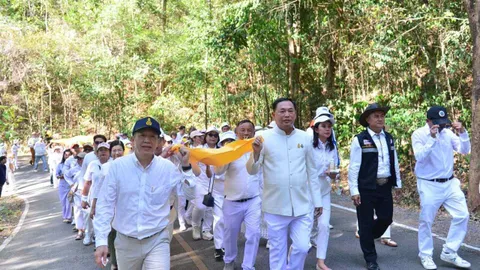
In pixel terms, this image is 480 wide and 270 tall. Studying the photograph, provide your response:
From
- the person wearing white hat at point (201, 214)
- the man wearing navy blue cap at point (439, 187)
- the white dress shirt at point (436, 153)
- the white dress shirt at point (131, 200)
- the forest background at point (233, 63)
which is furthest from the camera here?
the forest background at point (233, 63)

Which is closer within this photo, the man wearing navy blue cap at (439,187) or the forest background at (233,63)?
the man wearing navy blue cap at (439,187)

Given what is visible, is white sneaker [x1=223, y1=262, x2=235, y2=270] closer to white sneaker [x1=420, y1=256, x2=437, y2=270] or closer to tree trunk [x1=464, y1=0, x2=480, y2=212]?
white sneaker [x1=420, y1=256, x2=437, y2=270]

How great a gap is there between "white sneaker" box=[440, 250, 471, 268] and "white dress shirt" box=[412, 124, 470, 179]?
102 cm

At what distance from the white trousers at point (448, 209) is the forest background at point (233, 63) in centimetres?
289

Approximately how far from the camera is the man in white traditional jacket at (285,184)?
177 inches

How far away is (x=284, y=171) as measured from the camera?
454 centimetres

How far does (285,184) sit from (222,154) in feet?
→ 3.71


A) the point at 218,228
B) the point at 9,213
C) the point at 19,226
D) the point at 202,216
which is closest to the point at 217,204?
the point at 218,228

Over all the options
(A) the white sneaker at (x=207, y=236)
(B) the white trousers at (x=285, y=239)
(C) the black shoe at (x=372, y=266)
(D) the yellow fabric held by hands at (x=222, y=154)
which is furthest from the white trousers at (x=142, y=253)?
(A) the white sneaker at (x=207, y=236)

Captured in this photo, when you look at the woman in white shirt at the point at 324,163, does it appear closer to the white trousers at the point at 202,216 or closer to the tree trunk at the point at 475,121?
the white trousers at the point at 202,216

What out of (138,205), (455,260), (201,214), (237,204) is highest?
(138,205)

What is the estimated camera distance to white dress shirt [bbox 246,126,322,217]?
4.50 meters

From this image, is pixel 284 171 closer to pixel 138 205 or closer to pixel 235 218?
pixel 235 218

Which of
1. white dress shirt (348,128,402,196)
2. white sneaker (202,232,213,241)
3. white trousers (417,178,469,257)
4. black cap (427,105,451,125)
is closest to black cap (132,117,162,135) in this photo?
white dress shirt (348,128,402,196)
